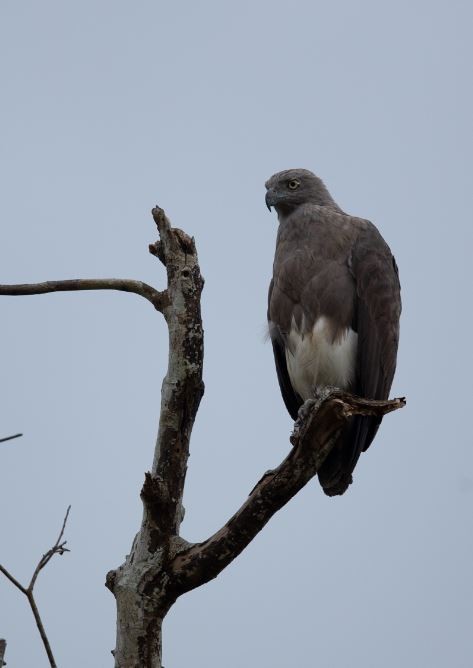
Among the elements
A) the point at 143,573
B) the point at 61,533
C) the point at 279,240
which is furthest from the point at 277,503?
the point at 279,240

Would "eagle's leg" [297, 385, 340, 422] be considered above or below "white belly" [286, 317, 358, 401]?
below

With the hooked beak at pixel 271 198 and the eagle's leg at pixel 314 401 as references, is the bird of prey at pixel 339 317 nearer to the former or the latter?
the eagle's leg at pixel 314 401

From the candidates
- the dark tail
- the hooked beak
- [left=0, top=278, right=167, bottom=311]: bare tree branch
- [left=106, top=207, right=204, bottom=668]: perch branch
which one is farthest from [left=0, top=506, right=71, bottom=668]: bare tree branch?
the hooked beak

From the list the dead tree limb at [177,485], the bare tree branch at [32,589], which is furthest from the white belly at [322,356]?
the bare tree branch at [32,589]

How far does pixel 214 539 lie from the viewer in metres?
3.92

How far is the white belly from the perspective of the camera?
5918 millimetres

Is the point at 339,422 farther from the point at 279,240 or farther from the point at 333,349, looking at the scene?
the point at 279,240

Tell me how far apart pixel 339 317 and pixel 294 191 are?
1.55 metres

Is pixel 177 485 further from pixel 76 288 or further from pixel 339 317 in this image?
pixel 339 317

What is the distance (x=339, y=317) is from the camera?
5.95m

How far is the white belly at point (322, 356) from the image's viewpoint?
5918 millimetres

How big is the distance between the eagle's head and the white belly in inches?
54.7

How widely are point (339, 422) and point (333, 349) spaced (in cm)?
175

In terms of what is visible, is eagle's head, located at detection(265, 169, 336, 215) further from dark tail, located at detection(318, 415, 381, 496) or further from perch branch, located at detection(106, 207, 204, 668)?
perch branch, located at detection(106, 207, 204, 668)
